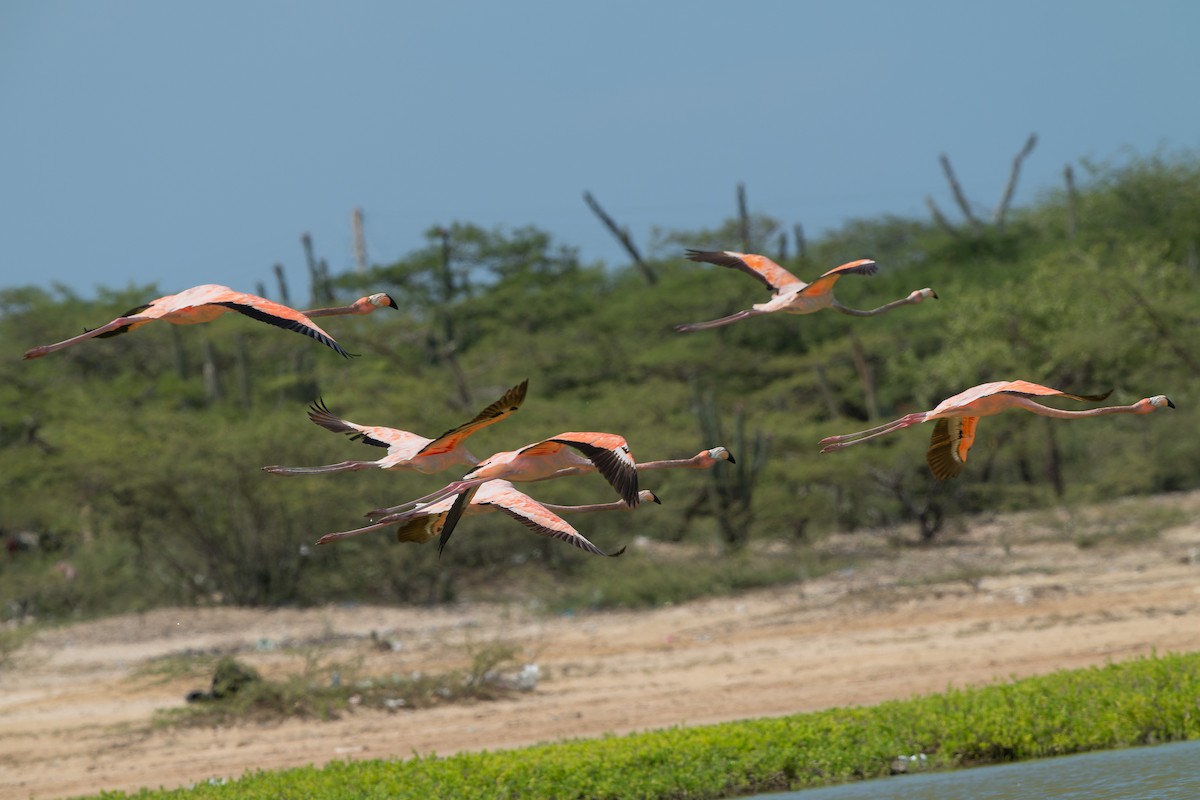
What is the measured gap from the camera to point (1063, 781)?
8.13m

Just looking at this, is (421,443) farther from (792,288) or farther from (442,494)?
(792,288)

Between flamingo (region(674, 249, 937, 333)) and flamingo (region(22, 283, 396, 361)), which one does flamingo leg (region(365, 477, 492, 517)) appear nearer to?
flamingo (region(22, 283, 396, 361))

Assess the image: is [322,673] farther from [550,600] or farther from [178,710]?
[550,600]

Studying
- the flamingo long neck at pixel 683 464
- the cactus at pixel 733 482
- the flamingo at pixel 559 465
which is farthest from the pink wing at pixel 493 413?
the cactus at pixel 733 482

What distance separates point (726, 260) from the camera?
5883mm

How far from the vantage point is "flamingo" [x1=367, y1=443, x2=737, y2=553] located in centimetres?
440

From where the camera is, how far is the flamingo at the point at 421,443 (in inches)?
184

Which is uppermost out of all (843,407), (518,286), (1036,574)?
(518,286)

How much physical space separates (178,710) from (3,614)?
31.0 feet

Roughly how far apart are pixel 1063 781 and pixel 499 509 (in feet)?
14.3

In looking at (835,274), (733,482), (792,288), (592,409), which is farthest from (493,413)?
(592,409)

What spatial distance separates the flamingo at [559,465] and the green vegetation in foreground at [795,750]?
337 centimetres

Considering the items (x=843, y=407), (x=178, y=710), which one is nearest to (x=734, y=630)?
(x=178, y=710)

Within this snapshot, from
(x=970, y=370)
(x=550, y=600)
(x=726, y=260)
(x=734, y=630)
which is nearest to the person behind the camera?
(x=726, y=260)
